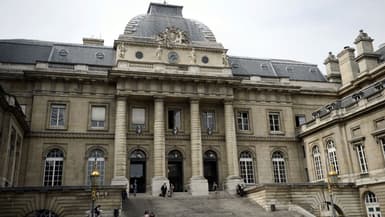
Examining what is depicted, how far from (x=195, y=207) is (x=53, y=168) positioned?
1203 centimetres

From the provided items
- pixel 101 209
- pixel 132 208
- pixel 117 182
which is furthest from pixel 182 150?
pixel 101 209

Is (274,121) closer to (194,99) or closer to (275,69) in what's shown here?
(275,69)

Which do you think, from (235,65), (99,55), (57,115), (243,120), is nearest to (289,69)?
(235,65)

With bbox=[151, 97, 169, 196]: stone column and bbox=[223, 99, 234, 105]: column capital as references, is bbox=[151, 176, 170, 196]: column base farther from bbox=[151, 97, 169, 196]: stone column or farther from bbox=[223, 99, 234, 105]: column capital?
bbox=[223, 99, 234, 105]: column capital

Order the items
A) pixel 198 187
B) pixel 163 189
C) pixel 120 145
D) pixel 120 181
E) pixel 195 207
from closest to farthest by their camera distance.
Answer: pixel 195 207 → pixel 163 189 → pixel 120 181 → pixel 198 187 → pixel 120 145

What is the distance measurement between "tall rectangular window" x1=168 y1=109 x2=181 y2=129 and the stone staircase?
673cm

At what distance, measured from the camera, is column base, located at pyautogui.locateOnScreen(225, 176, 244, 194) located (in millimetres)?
28750

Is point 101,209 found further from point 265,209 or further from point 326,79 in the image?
point 326,79

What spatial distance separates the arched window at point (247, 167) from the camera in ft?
103

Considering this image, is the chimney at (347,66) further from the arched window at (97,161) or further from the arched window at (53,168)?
the arched window at (53,168)

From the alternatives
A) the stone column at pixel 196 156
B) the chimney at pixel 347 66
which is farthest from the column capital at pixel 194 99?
the chimney at pixel 347 66

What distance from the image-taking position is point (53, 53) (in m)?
32.2

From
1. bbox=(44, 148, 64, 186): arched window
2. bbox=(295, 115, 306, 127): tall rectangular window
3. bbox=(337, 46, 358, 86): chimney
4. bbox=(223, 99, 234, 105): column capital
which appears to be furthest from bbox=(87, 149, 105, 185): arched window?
bbox=(337, 46, 358, 86): chimney

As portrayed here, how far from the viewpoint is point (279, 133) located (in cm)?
3347
